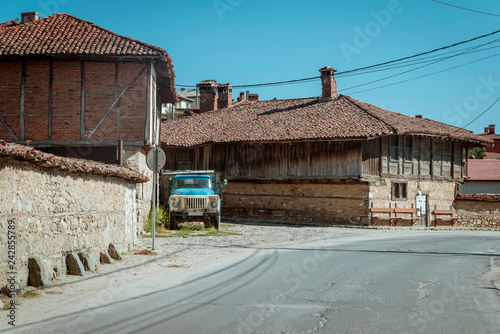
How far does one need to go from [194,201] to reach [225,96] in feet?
71.5

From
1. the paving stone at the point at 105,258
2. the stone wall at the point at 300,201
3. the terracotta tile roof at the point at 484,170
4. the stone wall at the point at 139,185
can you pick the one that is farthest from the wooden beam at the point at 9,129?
the terracotta tile roof at the point at 484,170

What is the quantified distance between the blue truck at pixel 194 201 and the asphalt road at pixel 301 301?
29.4 ft

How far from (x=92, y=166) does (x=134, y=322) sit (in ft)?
17.9

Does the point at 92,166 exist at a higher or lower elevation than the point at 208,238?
higher

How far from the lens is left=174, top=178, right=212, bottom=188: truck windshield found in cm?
2223

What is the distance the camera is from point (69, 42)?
67.8ft

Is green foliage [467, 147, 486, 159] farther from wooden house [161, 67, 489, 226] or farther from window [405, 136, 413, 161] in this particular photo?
window [405, 136, 413, 161]

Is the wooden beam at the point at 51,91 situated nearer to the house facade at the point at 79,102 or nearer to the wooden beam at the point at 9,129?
the house facade at the point at 79,102

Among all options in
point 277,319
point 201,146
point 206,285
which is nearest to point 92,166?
point 206,285

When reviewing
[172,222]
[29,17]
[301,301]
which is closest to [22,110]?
[29,17]

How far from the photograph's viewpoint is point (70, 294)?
8.09 metres

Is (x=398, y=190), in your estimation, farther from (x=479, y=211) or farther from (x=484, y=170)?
(x=484, y=170)

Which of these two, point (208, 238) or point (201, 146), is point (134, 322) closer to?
point (208, 238)

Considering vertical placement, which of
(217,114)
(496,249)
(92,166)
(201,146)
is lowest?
(496,249)
